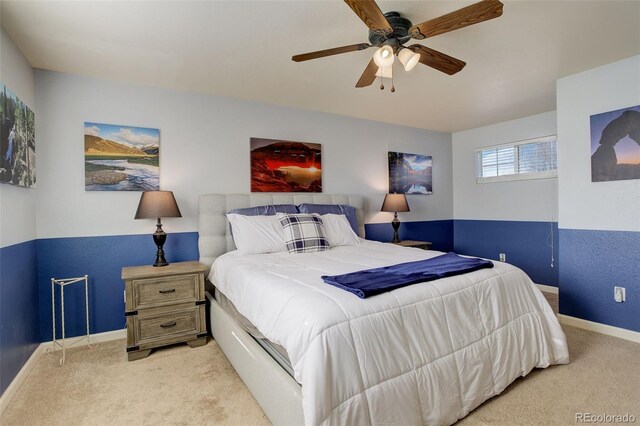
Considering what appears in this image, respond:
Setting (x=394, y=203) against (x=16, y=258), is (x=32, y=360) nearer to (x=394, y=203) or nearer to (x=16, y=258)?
(x=16, y=258)

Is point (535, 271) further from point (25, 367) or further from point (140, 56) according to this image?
point (25, 367)

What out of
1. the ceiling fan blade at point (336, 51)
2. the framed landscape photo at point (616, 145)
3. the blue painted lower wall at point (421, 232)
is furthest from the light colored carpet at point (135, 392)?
the framed landscape photo at point (616, 145)

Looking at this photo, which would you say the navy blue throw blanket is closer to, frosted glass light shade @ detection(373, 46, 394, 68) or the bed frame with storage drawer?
A: the bed frame with storage drawer

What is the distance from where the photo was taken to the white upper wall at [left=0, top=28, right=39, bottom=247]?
2.04m

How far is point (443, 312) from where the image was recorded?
1.73m

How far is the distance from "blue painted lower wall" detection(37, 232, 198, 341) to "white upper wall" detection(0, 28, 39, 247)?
0.27 meters

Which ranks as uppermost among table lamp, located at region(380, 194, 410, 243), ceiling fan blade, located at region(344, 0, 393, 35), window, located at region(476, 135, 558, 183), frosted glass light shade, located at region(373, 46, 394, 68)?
ceiling fan blade, located at region(344, 0, 393, 35)

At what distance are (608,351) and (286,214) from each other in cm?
295

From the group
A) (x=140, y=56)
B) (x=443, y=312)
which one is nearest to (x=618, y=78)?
(x=443, y=312)

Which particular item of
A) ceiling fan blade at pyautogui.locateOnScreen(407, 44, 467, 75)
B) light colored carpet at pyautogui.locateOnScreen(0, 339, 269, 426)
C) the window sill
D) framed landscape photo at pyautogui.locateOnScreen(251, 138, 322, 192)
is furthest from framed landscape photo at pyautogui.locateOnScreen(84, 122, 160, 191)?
the window sill

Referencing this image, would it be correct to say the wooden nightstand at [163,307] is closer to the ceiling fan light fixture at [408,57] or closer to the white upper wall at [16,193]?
the white upper wall at [16,193]

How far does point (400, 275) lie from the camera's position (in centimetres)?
189

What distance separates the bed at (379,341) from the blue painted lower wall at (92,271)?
114 centimetres

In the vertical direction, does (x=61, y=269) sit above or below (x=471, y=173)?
below
